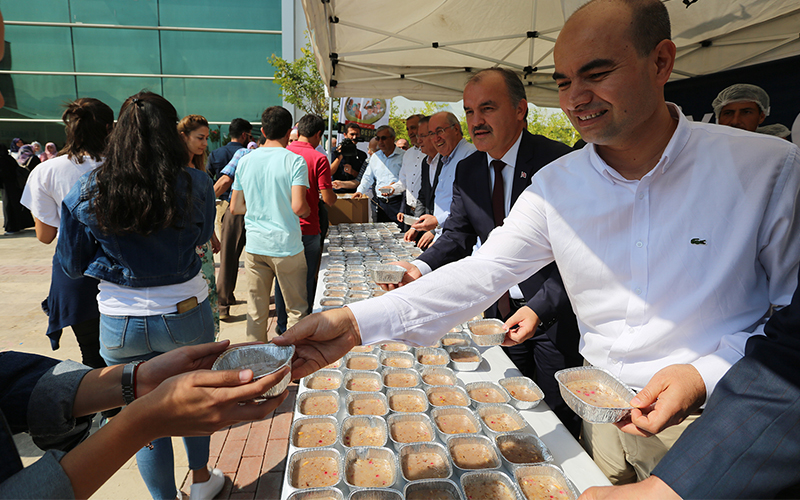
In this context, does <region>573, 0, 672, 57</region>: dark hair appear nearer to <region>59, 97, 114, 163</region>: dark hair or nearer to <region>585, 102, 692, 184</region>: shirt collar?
<region>585, 102, 692, 184</region>: shirt collar

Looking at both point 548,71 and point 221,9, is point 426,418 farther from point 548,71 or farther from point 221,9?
point 221,9

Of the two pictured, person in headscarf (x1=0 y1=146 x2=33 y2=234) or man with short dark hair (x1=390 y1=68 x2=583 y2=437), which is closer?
man with short dark hair (x1=390 y1=68 x2=583 y2=437)

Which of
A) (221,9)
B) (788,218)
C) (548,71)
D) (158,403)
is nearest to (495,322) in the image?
(788,218)

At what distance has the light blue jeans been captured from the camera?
1.88 m

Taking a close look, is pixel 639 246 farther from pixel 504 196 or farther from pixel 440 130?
pixel 440 130

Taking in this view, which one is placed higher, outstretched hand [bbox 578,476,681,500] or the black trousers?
outstretched hand [bbox 578,476,681,500]

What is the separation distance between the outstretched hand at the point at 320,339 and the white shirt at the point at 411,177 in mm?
4600

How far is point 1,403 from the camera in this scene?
3.26ft

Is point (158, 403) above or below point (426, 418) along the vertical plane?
above

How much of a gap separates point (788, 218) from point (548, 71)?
5458 millimetres

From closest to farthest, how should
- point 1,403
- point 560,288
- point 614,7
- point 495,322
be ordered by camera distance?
1. point 1,403
2. point 614,7
3. point 560,288
4. point 495,322

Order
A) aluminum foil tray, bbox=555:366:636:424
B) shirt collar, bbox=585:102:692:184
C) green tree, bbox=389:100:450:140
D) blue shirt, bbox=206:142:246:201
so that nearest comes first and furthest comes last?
aluminum foil tray, bbox=555:366:636:424
shirt collar, bbox=585:102:692:184
blue shirt, bbox=206:142:246:201
green tree, bbox=389:100:450:140

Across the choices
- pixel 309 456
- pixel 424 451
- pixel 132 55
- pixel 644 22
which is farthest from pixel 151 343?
pixel 132 55

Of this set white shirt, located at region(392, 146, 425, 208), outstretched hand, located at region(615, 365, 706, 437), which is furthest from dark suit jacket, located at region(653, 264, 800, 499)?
white shirt, located at region(392, 146, 425, 208)
